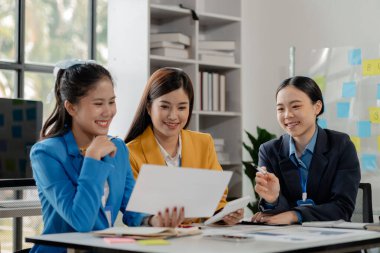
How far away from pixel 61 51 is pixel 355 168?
2.91 metres

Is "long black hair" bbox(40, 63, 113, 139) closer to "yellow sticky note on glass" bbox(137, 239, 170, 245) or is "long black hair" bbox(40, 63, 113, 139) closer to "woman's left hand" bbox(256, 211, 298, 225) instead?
"yellow sticky note on glass" bbox(137, 239, 170, 245)

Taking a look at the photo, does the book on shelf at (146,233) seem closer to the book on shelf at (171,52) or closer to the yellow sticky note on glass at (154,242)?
the yellow sticky note on glass at (154,242)

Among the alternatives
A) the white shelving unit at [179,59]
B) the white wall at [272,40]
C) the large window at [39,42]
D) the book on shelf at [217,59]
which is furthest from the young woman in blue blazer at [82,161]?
the white wall at [272,40]

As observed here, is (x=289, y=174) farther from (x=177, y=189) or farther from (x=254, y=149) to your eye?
(x=254, y=149)

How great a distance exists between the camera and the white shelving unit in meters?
4.79

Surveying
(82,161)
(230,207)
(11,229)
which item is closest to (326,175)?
(230,207)

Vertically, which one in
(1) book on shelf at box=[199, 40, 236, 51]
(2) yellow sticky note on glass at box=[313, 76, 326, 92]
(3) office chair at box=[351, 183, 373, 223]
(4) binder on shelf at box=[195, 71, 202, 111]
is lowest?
(3) office chair at box=[351, 183, 373, 223]

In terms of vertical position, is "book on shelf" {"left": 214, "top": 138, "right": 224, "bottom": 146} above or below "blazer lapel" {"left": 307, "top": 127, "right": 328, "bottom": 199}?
above

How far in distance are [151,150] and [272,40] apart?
2.98 meters

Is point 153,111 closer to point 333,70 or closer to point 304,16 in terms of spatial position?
point 333,70

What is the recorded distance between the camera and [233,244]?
1987 mm

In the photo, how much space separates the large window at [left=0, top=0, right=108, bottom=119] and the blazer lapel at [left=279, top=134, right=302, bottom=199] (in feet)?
7.41

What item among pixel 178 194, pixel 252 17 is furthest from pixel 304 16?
pixel 178 194

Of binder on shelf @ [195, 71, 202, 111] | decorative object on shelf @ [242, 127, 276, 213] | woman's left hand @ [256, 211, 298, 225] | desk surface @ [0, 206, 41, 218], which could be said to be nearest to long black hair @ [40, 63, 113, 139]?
woman's left hand @ [256, 211, 298, 225]
